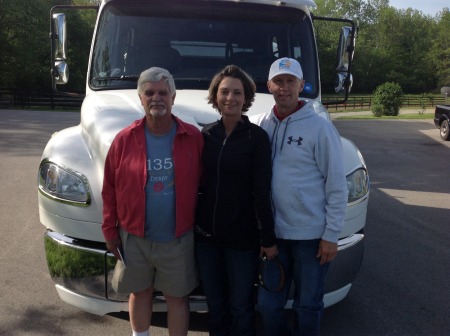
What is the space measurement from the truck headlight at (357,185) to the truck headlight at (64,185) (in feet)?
5.82

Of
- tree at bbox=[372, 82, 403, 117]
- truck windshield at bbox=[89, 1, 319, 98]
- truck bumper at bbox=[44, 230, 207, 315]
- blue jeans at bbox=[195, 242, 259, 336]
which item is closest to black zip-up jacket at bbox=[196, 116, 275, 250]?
blue jeans at bbox=[195, 242, 259, 336]

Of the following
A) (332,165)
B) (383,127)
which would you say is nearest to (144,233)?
(332,165)

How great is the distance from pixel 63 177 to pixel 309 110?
171cm

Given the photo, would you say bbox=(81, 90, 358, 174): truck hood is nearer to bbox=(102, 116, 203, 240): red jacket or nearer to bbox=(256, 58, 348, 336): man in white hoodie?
bbox=(102, 116, 203, 240): red jacket

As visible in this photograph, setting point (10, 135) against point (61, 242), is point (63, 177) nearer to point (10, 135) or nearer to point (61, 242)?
point (61, 242)

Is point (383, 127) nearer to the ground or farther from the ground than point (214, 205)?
nearer to the ground

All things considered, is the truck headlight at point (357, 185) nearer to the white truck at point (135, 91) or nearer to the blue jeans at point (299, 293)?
the white truck at point (135, 91)

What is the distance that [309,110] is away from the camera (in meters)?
3.01

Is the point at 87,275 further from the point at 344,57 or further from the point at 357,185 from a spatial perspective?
the point at 344,57

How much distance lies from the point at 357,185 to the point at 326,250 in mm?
886

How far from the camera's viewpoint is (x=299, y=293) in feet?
10.2

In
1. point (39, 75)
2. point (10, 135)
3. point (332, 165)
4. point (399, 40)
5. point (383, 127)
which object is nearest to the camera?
point (332, 165)

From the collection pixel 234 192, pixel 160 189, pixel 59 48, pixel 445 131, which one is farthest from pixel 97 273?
pixel 445 131

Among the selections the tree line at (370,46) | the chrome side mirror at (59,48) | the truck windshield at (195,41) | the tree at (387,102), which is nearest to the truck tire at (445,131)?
the truck windshield at (195,41)
